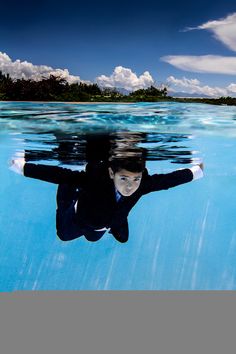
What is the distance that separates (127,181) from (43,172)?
3.98 feet

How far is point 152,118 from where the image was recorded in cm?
927

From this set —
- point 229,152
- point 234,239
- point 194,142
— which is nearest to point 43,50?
point 194,142

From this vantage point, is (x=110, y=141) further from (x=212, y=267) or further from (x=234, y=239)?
(x=234, y=239)

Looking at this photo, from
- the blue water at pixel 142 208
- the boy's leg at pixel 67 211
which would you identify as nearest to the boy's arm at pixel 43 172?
the boy's leg at pixel 67 211

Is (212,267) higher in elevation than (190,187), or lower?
lower

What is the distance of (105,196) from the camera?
256 inches

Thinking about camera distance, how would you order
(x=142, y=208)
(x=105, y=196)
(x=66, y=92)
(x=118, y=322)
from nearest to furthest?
1. (x=105, y=196)
2. (x=118, y=322)
3. (x=66, y=92)
4. (x=142, y=208)

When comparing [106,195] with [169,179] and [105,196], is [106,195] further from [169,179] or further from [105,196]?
[169,179]

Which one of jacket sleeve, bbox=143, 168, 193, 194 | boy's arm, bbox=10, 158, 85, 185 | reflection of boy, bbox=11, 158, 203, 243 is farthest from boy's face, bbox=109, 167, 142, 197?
boy's arm, bbox=10, 158, 85, 185

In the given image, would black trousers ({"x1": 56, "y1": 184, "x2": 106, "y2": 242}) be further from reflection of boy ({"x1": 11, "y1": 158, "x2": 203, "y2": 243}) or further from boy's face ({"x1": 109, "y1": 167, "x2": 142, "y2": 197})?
boy's face ({"x1": 109, "y1": 167, "x2": 142, "y2": 197})

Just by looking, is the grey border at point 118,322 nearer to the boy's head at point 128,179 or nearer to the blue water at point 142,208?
the boy's head at point 128,179

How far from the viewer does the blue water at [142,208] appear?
9398 mm

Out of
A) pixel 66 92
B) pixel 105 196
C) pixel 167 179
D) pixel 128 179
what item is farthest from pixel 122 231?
pixel 66 92

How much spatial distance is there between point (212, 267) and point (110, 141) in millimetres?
16844
